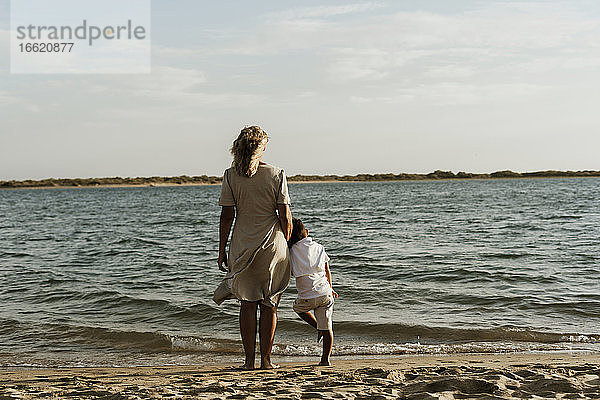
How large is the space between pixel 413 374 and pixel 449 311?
12.3 feet

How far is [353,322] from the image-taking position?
788cm

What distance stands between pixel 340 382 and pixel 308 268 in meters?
1.11

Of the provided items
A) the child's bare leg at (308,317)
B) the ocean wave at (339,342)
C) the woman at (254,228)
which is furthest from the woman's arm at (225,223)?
the ocean wave at (339,342)

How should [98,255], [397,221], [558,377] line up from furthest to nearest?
[397,221]
[98,255]
[558,377]

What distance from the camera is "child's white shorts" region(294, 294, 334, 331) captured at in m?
5.47

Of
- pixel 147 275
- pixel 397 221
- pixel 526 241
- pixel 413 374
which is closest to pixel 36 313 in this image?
pixel 147 275

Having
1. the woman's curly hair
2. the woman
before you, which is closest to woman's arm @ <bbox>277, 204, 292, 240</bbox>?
A: the woman

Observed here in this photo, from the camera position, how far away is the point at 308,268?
541 centimetres

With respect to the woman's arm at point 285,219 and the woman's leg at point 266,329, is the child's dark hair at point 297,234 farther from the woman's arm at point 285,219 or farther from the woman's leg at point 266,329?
the woman's leg at point 266,329

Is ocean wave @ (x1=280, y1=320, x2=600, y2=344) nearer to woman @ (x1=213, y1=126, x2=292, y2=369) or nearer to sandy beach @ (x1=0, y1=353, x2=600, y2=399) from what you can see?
sandy beach @ (x1=0, y1=353, x2=600, y2=399)

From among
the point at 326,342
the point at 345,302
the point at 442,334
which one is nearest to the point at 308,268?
the point at 326,342

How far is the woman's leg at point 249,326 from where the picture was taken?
5.30m

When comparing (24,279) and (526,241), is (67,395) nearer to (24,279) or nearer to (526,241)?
(24,279)

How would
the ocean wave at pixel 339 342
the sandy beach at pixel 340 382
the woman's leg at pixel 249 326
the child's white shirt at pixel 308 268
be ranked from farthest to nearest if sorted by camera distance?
the ocean wave at pixel 339 342
the child's white shirt at pixel 308 268
the woman's leg at pixel 249 326
the sandy beach at pixel 340 382
